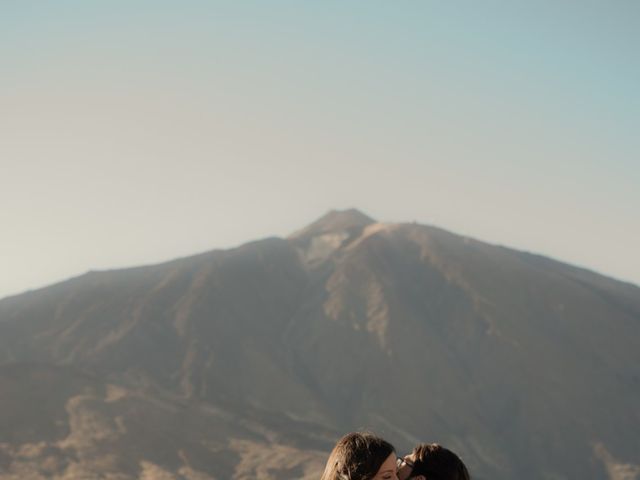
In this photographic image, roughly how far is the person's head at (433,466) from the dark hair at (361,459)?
346 millimetres

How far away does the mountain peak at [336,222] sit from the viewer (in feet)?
420

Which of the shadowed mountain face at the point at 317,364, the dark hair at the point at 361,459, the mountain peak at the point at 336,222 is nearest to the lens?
the dark hair at the point at 361,459

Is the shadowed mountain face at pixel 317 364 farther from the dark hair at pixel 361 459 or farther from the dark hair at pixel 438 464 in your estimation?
the dark hair at pixel 361 459

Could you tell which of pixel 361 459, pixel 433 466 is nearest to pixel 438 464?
pixel 433 466

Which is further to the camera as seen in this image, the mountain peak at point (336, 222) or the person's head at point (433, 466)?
the mountain peak at point (336, 222)

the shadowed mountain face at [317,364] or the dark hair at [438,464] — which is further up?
the dark hair at [438,464]

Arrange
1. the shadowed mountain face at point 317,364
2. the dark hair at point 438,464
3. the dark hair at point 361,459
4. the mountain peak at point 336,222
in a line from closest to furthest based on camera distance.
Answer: the dark hair at point 361,459
the dark hair at point 438,464
the shadowed mountain face at point 317,364
the mountain peak at point 336,222

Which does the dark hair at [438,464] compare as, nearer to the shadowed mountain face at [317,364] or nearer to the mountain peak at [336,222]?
the shadowed mountain face at [317,364]

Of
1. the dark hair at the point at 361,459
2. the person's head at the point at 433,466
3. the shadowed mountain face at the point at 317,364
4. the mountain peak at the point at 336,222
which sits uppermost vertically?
the dark hair at the point at 361,459

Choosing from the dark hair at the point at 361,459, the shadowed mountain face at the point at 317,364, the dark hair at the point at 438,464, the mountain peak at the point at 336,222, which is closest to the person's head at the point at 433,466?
A: the dark hair at the point at 438,464

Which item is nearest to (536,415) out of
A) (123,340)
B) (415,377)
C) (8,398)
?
(415,377)

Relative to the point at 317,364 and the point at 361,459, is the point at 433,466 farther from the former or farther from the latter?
the point at 317,364

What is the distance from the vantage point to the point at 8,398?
Result: 76.1 m

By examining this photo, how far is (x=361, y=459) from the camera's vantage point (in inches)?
134
